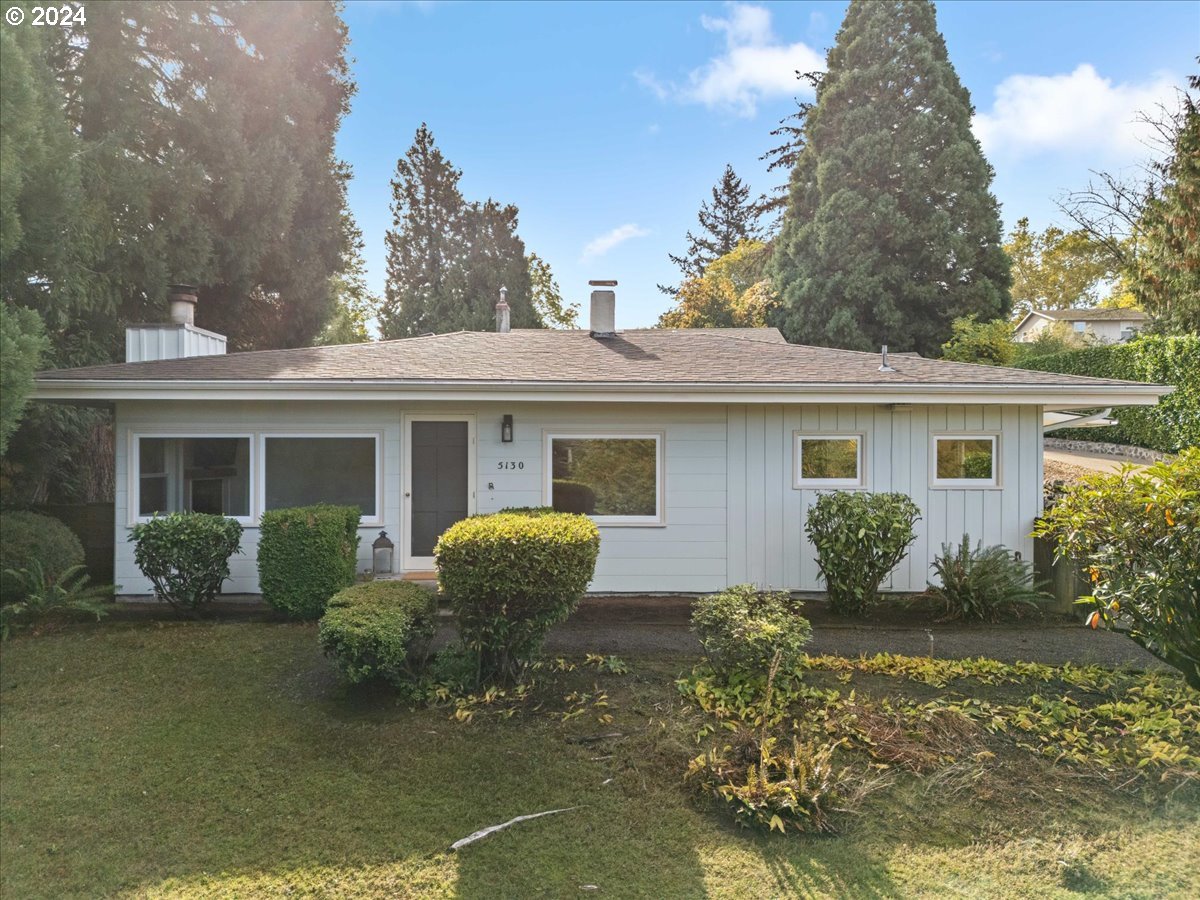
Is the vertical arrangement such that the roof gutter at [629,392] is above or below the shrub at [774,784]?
above

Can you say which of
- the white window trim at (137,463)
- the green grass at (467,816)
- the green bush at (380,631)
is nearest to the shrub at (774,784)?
the green grass at (467,816)

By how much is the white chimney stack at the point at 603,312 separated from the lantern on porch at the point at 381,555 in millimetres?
4718

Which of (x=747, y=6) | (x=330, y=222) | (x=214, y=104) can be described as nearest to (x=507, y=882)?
(x=747, y=6)

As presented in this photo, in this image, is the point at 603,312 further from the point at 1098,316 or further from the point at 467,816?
the point at 1098,316

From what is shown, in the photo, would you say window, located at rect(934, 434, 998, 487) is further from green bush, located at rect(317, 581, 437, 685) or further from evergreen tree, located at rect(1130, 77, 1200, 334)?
evergreen tree, located at rect(1130, 77, 1200, 334)

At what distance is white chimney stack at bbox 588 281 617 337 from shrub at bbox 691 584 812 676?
614cm

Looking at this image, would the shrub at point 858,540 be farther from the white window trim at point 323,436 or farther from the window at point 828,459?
the white window trim at point 323,436

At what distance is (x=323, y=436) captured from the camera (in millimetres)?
A: 7348

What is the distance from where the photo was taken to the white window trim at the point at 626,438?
7402 mm

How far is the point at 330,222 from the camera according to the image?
17.1 m

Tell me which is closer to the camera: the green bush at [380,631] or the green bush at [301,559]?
the green bush at [380,631]

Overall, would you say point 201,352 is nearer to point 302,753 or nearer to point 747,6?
point 302,753

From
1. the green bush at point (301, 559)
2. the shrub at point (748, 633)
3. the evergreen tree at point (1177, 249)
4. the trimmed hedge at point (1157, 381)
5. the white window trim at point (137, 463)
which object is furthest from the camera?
the evergreen tree at point (1177, 249)

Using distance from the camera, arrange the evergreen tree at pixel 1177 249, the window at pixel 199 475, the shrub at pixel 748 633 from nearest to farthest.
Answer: the shrub at pixel 748 633 → the window at pixel 199 475 → the evergreen tree at pixel 1177 249
